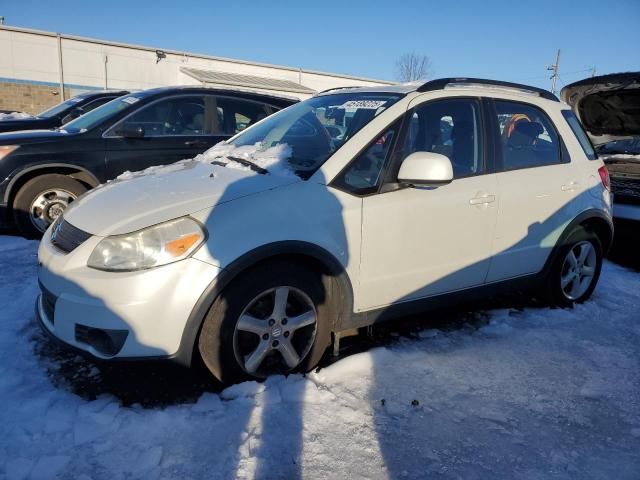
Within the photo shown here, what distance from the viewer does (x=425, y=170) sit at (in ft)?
9.11

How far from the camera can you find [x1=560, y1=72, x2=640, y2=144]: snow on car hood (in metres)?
5.29

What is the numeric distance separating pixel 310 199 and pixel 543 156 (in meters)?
2.09

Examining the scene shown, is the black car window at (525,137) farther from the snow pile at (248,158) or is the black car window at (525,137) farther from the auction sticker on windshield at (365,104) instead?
the snow pile at (248,158)

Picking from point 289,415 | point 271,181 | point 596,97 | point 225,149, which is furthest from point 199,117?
point 596,97

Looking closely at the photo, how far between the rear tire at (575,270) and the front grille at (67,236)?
3410 millimetres

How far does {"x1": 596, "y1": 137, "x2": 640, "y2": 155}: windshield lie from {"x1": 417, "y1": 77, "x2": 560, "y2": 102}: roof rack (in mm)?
3420

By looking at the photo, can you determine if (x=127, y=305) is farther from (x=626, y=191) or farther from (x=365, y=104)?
(x=626, y=191)

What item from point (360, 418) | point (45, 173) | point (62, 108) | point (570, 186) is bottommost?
point (360, 418)

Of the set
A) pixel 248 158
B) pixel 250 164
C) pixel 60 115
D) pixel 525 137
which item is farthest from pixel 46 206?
pixel 525 137

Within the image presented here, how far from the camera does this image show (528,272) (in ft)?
12.3

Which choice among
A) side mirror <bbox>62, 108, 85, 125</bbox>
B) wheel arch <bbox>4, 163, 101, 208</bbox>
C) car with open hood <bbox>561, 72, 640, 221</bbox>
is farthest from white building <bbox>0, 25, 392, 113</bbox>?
wheel arch <bbox>4, 163, 101, 208</bbox>

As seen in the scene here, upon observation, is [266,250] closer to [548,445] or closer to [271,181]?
[271,181]

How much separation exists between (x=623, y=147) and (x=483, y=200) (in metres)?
5.07

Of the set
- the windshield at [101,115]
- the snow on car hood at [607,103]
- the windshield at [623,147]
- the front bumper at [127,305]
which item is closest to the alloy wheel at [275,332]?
the front bumper at [127,305]
